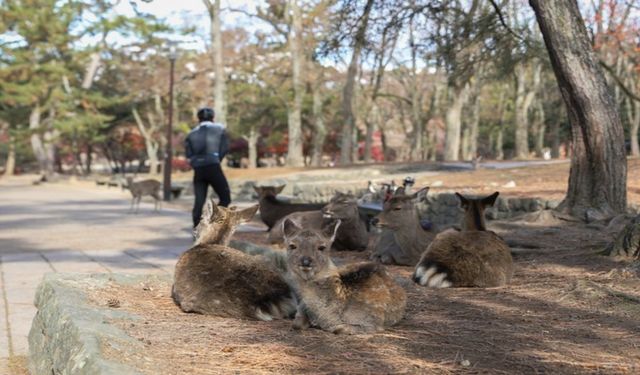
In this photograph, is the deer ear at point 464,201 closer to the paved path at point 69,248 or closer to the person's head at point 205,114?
the paved path at point 69,248

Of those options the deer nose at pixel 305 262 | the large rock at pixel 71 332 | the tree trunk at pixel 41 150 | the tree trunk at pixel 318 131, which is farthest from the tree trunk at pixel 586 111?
the tree trunk at pixel 41 150


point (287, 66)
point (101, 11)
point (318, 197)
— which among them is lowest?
point (318, 197)

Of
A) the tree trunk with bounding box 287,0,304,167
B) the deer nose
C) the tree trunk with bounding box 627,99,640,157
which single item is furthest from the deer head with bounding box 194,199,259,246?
the tree trunk with bounding box 627,99,640,157

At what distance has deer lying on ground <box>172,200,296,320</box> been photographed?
482cm

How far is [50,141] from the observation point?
41.8m

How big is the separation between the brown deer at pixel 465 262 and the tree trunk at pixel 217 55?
25916 millimetres

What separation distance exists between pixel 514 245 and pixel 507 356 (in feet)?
16.6

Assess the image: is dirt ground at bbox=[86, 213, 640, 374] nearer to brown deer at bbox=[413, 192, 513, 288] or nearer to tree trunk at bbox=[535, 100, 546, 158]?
brown deer at bbox=[413, 192, 513, 288]

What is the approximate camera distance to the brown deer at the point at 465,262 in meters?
5.98

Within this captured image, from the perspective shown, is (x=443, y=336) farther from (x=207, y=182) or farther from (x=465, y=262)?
(x=207, y=182)

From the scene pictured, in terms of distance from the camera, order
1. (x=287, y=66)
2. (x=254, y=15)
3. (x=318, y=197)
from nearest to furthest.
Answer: (x=318, y=197)
(x=254, y=15)
(x=287, y=66)

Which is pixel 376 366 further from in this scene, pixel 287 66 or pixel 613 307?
pixel 287 66

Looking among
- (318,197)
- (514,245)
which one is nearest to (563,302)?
(514,245)

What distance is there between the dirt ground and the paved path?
1229mm
